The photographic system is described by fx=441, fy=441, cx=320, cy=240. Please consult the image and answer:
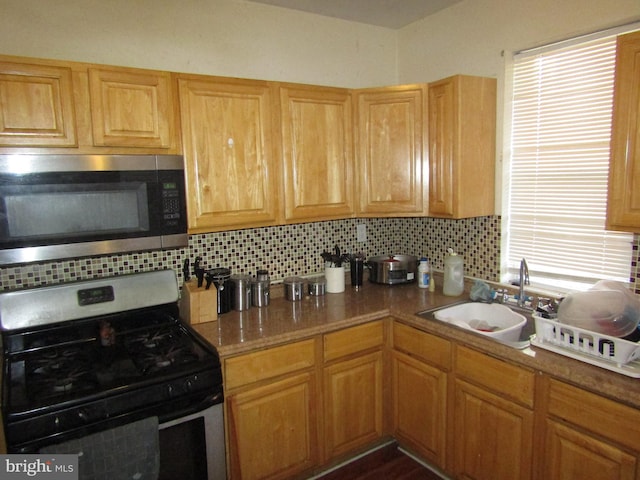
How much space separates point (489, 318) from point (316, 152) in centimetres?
127

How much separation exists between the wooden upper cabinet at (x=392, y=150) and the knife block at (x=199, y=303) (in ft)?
3.28

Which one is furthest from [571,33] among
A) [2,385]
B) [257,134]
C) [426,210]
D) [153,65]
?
[2,385]

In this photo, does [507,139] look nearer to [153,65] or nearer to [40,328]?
[153,65]

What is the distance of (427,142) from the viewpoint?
8.12 ft

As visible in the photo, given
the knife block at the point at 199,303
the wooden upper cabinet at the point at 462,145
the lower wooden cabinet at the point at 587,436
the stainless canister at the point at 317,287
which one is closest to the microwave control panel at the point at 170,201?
the knife block at the point at 199,303

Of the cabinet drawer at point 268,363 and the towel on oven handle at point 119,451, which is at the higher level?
the cabinet drawer at point 268,363

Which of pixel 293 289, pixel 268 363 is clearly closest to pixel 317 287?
pixel 293 289

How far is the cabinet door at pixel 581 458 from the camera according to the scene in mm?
1454

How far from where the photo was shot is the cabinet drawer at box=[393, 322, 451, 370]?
2061 millimetres

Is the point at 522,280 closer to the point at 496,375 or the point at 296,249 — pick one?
the point at 496,375

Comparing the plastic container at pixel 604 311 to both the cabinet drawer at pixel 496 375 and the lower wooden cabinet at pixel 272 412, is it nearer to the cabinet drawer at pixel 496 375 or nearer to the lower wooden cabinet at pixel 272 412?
the cabinet drawer at pixel 496 375

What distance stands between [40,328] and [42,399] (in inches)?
21.8

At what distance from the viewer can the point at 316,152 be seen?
242 cm

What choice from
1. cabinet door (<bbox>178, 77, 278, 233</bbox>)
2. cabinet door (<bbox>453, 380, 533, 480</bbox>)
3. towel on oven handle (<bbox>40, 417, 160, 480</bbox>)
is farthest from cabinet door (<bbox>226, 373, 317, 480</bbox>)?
cabinet door (<bbox>178, 77, 278, 233</bbox>)
